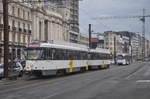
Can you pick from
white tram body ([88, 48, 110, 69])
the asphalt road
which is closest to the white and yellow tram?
the asphalt road

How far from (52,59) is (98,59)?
19.4 m

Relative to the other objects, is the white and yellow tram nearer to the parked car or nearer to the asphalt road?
the parked car

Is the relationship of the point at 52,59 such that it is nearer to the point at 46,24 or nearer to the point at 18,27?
the point at 18,27

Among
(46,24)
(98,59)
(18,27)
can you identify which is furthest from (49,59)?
(46,24)

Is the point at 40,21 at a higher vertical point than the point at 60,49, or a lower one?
higher

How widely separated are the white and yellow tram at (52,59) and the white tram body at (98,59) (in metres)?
5.10

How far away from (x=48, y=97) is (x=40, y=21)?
7232 cm

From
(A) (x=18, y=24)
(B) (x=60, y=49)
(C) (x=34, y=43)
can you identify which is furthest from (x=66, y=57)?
(A) (x=18, y=24)

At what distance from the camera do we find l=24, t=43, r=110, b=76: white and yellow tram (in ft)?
88.3

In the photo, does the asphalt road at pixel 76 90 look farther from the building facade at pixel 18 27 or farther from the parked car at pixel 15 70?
the building facade at pixel 18 27

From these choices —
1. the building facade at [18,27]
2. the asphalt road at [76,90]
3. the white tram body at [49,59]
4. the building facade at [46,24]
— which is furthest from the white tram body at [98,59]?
the building facade at [46,24]

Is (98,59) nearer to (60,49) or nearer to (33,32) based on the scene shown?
(60,49)

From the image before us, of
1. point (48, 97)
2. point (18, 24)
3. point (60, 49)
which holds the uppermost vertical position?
point (18, 24)

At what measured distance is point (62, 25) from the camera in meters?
104
